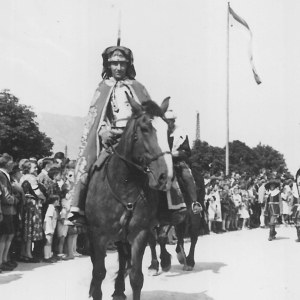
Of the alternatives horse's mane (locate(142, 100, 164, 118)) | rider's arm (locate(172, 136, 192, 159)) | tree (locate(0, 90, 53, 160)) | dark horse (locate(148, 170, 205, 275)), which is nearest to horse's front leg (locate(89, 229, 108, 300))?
horse's mane (locate(142, 100, 164, 118))

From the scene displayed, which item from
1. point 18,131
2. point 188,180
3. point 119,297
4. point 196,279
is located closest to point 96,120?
point 119,297

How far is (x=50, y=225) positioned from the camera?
466 inches

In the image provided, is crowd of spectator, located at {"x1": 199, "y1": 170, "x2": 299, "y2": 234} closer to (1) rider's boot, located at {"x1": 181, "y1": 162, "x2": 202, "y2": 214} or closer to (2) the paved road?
(2) the paved road

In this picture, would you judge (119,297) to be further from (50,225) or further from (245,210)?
(245,210)

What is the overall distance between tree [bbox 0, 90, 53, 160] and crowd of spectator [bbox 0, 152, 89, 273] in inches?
1475

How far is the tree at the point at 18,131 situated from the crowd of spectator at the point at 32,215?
123ft

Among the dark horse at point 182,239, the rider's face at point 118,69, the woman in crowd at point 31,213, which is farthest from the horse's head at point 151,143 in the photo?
the woman in crowd at point 31,213

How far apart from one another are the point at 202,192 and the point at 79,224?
536cm

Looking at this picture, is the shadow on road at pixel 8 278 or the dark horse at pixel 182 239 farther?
Answer: the dark horse at pixel 182 239

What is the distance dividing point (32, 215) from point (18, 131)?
134 feet

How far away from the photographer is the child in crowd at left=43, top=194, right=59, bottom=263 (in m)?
Answer: 11.7

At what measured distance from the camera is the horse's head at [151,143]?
19.1ft

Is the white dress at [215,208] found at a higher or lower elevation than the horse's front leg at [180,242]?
higher

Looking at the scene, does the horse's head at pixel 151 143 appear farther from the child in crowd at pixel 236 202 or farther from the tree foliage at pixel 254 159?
the tree foliage at pixel 254 159
